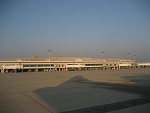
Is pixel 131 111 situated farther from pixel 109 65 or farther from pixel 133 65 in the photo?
pixel 133 65

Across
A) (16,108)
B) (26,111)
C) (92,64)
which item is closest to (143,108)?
(26,111)

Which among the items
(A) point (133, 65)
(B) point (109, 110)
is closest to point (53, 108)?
(B) point (109, 110)

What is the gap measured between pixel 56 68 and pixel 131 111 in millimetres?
139603

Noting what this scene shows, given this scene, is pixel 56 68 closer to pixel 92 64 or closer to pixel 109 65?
pixel 92 64

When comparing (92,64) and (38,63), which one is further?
(92,64)

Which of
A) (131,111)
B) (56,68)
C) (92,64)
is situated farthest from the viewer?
(92,64)

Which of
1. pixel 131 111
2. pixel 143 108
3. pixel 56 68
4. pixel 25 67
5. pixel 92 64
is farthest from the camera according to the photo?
pixel 92 64

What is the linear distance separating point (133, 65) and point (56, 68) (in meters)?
90.9

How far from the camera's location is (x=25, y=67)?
133 metres

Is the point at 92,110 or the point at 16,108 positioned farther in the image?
the point at 16,108

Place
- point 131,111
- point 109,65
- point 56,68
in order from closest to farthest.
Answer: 1. point 131,111
2. point 56,68
3. point 109,65

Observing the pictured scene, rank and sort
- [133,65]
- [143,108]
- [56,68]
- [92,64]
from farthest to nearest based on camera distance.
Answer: [133,65] → [92,64] → [56,68] → [143,108]

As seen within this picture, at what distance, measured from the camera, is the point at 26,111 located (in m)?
12.1

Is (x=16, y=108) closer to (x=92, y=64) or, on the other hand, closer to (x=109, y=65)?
(x=92, y=64)
